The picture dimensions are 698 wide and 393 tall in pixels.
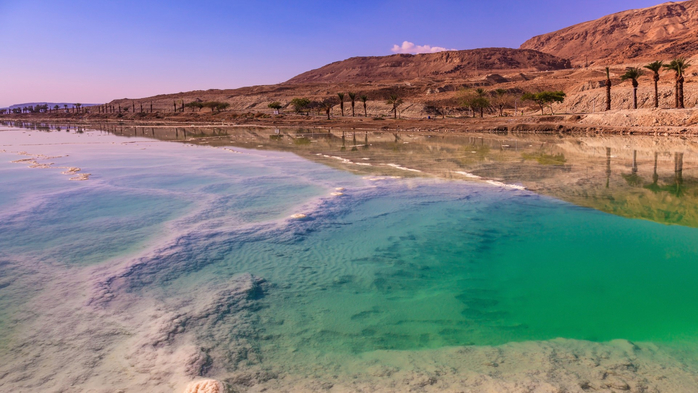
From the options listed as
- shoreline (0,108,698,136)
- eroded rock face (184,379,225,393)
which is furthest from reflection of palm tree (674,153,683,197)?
shoreline (0,108,698,136)

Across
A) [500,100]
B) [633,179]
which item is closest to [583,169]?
[633,179]

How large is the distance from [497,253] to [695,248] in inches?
163

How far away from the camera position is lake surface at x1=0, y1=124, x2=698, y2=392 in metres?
5.01

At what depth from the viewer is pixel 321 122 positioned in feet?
223

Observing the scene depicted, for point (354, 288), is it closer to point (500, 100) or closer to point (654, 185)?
point (654, 185)

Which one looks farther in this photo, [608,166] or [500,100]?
[500,100]

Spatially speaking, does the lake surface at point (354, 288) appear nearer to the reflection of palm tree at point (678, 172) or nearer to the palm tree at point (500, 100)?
the reflection of palm tree at point (678, 172)

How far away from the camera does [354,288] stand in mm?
7363

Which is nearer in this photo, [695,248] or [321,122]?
[695,248]

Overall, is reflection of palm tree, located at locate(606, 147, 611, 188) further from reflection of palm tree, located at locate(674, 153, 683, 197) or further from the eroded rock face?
the eroded rock face

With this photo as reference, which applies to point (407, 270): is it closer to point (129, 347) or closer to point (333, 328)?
point (333, 328)

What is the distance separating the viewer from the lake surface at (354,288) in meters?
5.01

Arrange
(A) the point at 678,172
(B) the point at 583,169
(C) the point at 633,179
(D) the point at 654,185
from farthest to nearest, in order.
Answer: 1. (B) the point at 583,169
2. (A) the point at 678,172
3. (C) the point at 633,179
4. (D) the point at 654,185

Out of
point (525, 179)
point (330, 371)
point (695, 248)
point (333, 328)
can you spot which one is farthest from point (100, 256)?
point (525, 179)
